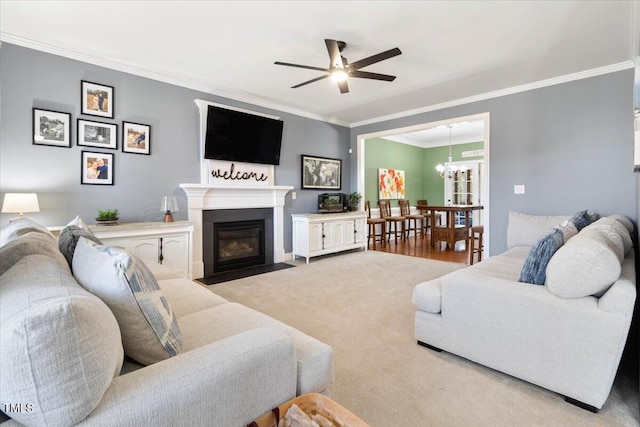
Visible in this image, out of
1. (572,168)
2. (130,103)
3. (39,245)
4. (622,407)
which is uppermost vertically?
(130,103)

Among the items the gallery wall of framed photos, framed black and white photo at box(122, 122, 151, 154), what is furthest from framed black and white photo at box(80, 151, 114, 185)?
framed black and white photo at box(122, 122, 151, 154)

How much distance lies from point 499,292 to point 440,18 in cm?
229

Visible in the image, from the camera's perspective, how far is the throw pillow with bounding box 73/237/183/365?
977 mm

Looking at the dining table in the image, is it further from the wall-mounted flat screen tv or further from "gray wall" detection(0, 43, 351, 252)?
"gray wall" detection(0, 43, 351, 252)

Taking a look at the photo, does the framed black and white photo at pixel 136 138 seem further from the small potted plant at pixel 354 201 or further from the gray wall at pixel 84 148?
the small potted plant at pixel 354 201

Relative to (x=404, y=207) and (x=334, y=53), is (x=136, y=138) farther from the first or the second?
(x=404, y=207)

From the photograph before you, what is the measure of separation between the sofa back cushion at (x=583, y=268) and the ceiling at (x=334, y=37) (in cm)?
202

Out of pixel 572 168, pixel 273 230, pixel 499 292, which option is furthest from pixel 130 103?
pixel 572 168

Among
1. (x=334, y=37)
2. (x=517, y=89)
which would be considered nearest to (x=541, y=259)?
(x=334, y=37)

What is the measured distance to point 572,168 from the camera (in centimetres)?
389

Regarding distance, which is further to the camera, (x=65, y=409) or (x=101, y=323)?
(x=101, y=323)

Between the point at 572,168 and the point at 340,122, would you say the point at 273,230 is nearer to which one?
the point at 340,122

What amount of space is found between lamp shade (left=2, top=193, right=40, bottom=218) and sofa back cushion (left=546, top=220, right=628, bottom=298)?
155 inches

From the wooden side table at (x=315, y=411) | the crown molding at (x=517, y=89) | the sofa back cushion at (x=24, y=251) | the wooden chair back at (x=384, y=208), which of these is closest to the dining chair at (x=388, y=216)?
the wooden chair back at (x=384, y=208)
